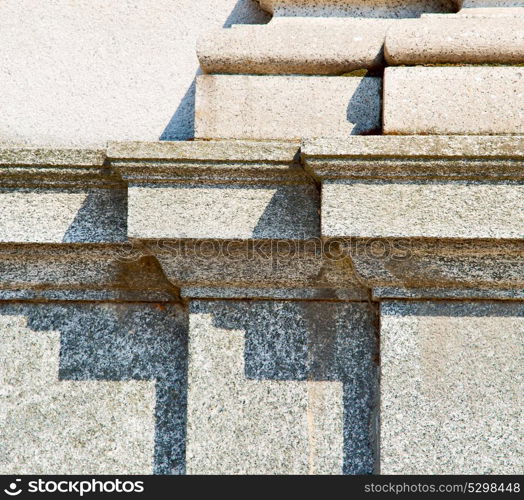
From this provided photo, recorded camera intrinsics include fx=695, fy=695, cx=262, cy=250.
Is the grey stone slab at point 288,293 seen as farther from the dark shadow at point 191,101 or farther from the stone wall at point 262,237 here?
the dark shadow at point 191,101

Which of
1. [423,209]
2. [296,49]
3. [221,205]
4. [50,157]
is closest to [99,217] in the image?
[50,157]

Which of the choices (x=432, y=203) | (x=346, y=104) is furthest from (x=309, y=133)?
(x=432, y=203)

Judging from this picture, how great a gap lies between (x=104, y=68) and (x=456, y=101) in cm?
105

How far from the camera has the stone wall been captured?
172cm

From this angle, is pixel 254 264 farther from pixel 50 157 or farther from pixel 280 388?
pixel 50 157

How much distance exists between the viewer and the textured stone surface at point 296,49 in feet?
6.20

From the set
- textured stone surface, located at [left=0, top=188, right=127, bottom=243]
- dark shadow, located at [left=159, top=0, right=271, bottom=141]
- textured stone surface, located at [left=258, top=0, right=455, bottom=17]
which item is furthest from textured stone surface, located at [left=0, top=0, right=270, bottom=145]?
textured stone surface, located at [left=0, top=188, right=127, bottom=243]

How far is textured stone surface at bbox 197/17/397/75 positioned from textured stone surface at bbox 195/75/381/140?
35 millimetres

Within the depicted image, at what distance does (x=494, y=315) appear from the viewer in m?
1.83

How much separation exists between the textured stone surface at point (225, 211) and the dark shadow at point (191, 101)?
0.35 m

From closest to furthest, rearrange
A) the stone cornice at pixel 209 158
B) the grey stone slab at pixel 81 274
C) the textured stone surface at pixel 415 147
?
1. the textured stone surface at pixel 415 147
2. the stone cornice at pixel 209 158
3. the grey stone slab at pixel 81 274

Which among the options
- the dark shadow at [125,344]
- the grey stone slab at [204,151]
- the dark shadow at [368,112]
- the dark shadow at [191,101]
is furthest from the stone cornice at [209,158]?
the dark shadow at [125,344]
